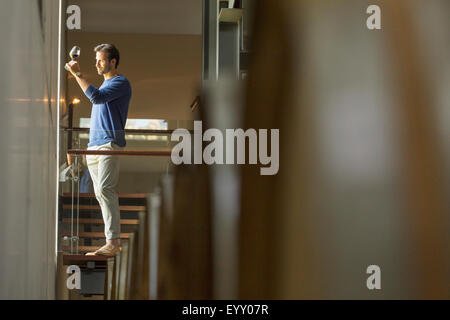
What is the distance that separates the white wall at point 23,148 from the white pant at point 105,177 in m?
0.46

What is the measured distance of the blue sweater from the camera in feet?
3.37

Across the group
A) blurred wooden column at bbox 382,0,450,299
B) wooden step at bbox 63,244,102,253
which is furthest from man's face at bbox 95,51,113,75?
blurred wooden column at bbox 382,0,450,299

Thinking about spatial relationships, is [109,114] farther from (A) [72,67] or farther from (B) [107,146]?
(A) [72,67]

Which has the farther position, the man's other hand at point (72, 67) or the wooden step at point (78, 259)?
the man's other hand at point (72, 67)

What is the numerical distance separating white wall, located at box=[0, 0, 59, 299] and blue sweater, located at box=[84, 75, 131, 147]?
476 mm

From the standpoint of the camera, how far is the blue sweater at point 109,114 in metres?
1.03

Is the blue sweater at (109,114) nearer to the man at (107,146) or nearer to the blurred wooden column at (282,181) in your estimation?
the man at (107,146)

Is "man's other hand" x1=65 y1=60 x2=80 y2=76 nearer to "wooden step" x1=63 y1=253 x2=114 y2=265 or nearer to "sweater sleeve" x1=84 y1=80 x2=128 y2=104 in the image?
"sweater sleeve" x1=84 y1=80 x2=128 y2=104

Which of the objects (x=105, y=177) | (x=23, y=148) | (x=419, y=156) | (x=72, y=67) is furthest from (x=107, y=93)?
(x=419, y=156)

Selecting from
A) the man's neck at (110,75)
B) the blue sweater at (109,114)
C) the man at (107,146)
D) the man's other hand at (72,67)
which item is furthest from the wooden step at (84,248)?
the man's other hand at (72,67)

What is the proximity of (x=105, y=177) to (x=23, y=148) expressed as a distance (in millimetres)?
665

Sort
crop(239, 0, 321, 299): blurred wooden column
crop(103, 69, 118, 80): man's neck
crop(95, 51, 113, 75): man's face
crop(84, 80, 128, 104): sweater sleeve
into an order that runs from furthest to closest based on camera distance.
Answer: crop(95, 51, 113, 75): man's face < crop(103, 69, 118, 80): man's neck < crop(84, 80, 128, 104): sweater sleeve < crop(239, 0, 321, 299): blurred wooden column

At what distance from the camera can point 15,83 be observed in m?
0.35
